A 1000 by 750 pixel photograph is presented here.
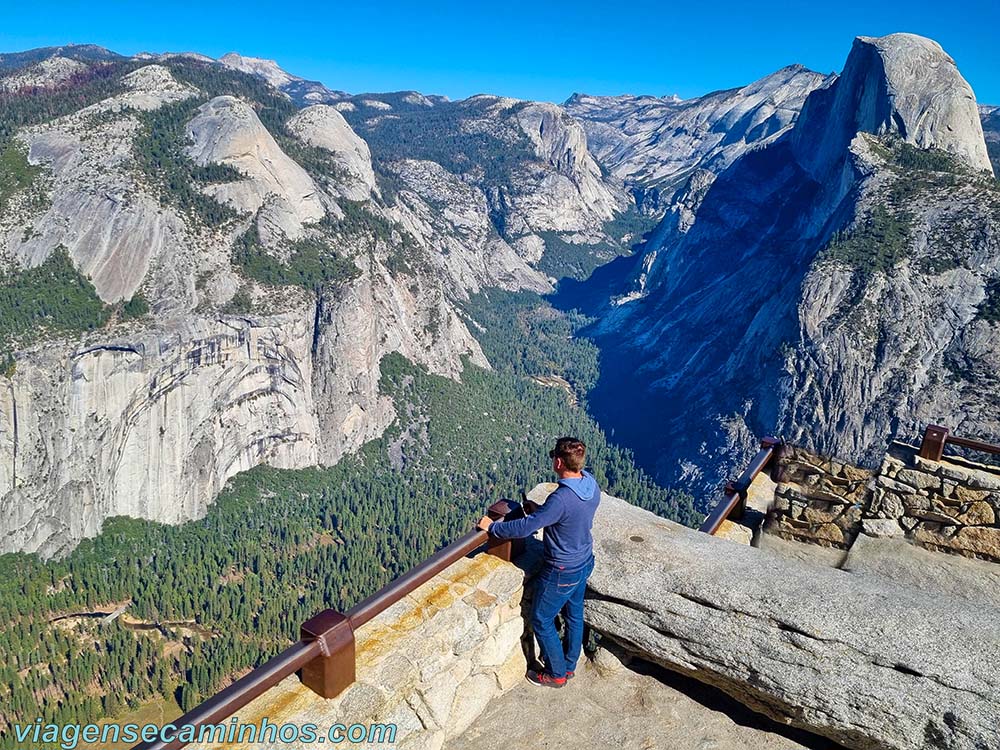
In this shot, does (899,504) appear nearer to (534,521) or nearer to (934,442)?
(934,442)

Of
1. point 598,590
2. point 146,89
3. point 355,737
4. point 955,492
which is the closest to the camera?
point 355,737

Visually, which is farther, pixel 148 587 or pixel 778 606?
pixel 148 587

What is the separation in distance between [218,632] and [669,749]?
282ft

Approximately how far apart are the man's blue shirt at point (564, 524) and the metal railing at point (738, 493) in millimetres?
5178

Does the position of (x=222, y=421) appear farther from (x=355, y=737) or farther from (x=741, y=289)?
(x=741, y=289)

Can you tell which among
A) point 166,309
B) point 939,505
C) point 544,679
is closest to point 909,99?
point 166,309

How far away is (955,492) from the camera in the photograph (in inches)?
535

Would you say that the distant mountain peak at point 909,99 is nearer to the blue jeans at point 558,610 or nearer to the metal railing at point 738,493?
the metal railing at point 738,493

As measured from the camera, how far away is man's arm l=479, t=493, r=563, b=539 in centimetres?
1050

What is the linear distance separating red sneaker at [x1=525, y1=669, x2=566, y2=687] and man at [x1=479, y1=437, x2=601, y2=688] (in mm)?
16

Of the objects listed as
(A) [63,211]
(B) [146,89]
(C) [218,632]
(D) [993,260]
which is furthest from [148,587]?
(D) [993,260]

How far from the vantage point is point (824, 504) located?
1472 centimetres

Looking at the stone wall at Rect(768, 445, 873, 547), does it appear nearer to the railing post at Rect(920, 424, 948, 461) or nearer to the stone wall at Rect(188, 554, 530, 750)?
the railing post at Rect(920, 424, 948, 461)

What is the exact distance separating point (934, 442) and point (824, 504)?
2593 mm
